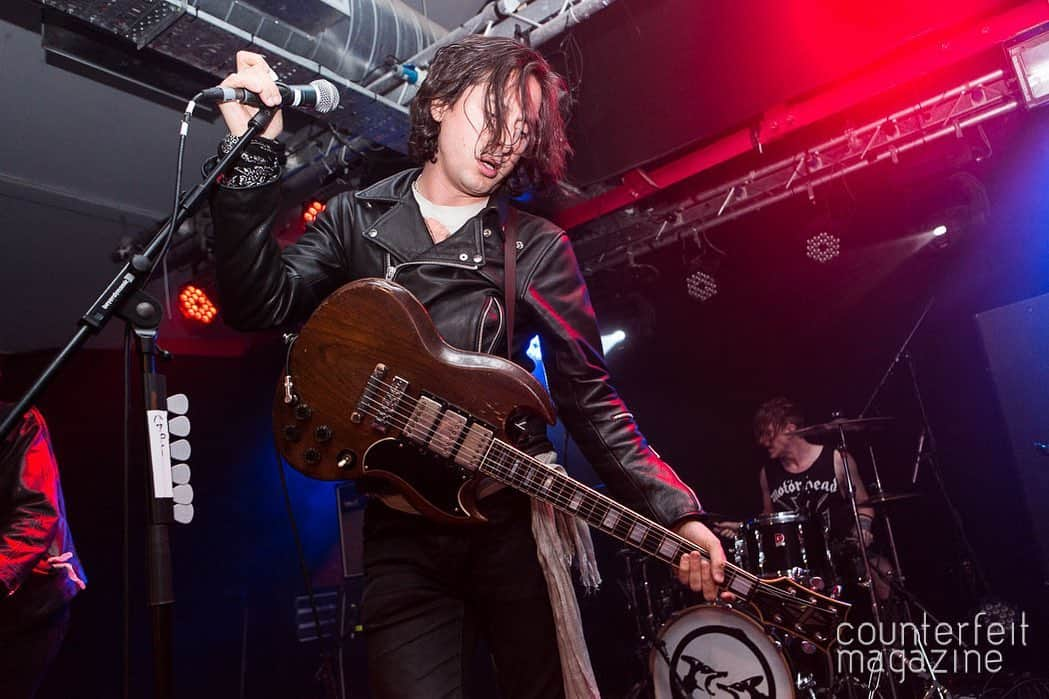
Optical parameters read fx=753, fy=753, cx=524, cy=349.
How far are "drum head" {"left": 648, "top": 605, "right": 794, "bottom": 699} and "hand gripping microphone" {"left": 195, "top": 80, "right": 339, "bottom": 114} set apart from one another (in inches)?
170

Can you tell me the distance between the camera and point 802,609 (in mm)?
2031

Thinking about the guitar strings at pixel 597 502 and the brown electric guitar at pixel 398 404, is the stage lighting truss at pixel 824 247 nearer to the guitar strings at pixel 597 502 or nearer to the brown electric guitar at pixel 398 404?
the guitar strings at pixel 597 502

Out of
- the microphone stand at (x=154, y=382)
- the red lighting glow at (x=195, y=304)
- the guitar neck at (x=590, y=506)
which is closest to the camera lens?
the microphone stand at (x=154, y=382)

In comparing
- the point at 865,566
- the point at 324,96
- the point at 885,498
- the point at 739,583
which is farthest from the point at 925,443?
the point at 324,96

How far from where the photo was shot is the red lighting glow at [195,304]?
7.40m

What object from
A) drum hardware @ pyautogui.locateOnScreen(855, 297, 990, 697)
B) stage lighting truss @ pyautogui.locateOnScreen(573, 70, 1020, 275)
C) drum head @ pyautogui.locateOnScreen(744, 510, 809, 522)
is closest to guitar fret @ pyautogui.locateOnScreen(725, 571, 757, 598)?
drum head @ pyautogui.locateOnScreen(744, 510, 809, 522)

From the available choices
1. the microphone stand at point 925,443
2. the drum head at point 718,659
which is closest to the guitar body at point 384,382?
the drum head at point 718,659

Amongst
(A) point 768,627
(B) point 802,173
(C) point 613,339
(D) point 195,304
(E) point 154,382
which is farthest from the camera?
(C) point 613,339

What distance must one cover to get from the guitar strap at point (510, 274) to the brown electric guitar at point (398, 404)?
187 mm

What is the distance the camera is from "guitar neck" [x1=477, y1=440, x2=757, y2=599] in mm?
1800

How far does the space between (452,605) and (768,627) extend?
10.6 feet

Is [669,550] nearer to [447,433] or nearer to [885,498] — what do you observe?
[447,433]

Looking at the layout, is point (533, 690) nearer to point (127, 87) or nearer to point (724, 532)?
point (724, 532)

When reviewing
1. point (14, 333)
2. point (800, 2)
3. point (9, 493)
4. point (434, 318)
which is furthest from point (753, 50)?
point (14, 333)
